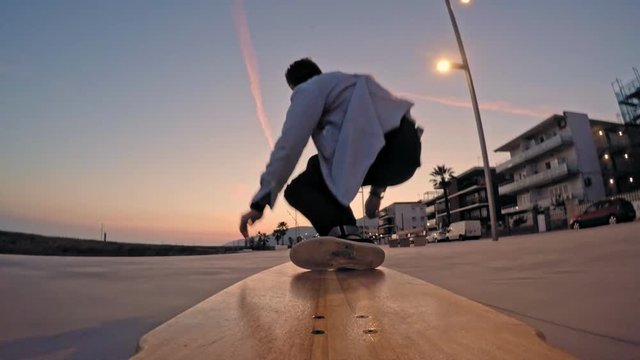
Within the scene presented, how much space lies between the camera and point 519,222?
35.6 m

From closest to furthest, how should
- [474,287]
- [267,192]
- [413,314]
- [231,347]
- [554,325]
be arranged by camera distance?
[231,347]
[413,314]
[554,325]
[474,287]
[267,192]

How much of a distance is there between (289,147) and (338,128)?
1.20 feet

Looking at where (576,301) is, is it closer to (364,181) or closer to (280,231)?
(364,181)

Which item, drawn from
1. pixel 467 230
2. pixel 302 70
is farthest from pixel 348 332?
pixel 467 230

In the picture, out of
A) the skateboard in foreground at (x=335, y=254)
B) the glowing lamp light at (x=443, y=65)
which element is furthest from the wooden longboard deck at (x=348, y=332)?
the glowing lamp light at (x=443, y=65)

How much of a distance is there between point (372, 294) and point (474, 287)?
766 mm

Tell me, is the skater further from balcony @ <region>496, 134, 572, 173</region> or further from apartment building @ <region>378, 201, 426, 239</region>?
apartment building @ <region>378, 201, 426, 239</region>

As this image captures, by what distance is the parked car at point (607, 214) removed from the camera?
1648 centimetres

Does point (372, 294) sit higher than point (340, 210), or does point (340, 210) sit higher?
point (340, 210)

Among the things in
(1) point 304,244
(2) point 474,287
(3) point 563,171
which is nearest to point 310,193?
(1) point 304,244

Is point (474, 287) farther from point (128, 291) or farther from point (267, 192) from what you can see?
point (128, 291)

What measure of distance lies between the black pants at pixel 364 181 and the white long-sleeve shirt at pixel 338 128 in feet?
0.33

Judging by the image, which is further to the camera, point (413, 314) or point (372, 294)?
point (372, 294)

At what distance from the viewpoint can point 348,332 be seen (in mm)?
481
